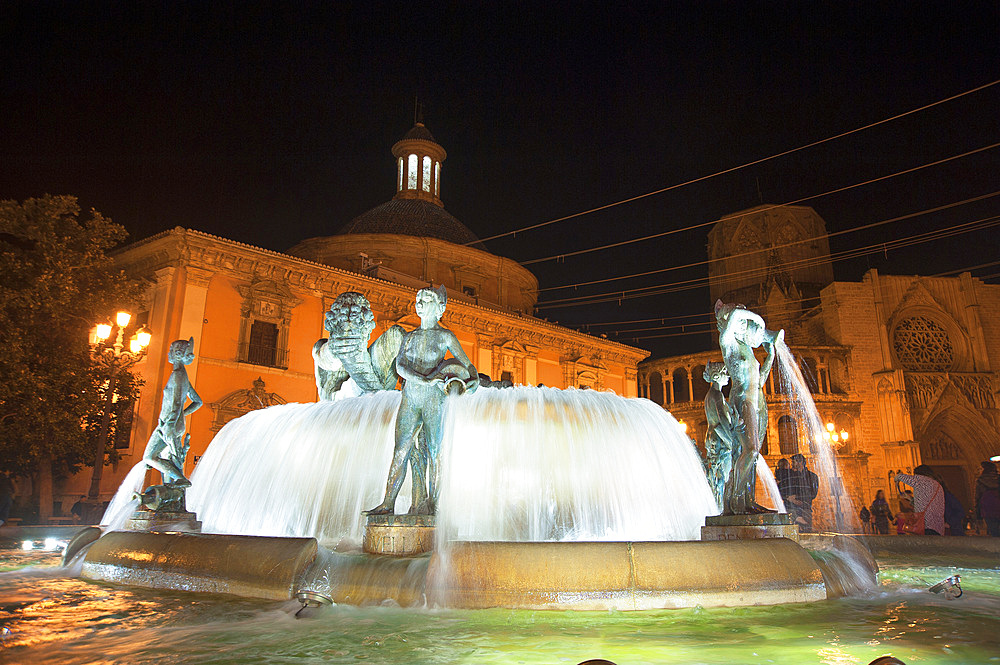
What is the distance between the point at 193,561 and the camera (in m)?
4.30

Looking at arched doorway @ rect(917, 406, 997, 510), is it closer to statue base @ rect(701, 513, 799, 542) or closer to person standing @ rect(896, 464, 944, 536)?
person standing @ rect(896, 464, 944, 536)

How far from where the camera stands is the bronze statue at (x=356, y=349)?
6488 mm

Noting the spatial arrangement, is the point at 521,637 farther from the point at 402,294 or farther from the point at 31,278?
the point at 402,294

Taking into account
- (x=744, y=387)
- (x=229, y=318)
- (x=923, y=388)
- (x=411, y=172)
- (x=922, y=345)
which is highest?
(x=411, y=172)

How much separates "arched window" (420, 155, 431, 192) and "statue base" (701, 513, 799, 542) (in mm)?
37630

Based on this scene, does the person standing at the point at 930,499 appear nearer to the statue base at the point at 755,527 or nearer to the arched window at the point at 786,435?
the statue base at the point at 755,527

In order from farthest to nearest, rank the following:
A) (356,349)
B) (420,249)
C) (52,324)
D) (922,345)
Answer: (420,249) < (922,345) < (52,324) < (356,349)

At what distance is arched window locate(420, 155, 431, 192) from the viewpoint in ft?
134

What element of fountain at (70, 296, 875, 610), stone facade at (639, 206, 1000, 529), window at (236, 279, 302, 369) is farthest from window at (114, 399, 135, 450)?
stone facade at (639, 206, 1000, 529)

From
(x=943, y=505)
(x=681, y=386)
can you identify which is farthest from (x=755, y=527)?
(x=681, y=386)

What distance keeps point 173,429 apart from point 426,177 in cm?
3583

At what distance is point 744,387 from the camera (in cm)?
524

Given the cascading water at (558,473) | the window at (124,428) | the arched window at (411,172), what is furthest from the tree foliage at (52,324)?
the arched window at (411,172)

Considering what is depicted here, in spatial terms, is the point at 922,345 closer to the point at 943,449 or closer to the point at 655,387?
the point at 943,449
